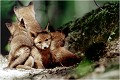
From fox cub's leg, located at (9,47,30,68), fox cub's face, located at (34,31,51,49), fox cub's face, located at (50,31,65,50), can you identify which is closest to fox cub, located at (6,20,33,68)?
fox cub's leg, located at (9,47,30,68)

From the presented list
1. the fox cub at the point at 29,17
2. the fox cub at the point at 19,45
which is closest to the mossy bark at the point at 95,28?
the fox cub at the point at 29,17

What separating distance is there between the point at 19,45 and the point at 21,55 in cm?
20

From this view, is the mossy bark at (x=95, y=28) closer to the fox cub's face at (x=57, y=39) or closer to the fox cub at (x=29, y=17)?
the fox cub's face at (x=57, y=39)

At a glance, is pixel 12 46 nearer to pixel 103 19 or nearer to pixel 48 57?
pixel 48 57

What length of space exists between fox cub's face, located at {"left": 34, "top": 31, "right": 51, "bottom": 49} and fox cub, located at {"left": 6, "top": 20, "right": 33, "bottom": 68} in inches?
5.6

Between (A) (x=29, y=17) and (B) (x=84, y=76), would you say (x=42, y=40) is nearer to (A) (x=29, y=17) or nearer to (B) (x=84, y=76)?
(A) (x=29, y=17)

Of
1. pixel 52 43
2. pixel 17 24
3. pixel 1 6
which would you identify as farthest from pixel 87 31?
pixel 1 6

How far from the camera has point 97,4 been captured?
5422 mm

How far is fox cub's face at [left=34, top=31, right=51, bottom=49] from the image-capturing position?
4.59m

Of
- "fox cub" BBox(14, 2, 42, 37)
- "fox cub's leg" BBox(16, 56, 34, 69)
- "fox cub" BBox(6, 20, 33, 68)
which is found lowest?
"fox cub's leg" BBox(16, 56, 34, 69)

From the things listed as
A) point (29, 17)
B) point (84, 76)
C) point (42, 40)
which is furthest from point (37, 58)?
point (84, 76)

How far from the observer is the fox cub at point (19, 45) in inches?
185

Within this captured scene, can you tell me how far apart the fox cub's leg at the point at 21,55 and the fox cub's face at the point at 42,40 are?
0.60 feet

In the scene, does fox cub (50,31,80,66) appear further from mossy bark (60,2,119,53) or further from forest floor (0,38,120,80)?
mossy bark (60,2,119,53)
